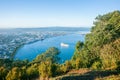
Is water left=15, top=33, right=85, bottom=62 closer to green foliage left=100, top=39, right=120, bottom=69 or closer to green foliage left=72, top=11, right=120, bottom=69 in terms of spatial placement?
green foliage left=72, top=11, right=120, bottom=69

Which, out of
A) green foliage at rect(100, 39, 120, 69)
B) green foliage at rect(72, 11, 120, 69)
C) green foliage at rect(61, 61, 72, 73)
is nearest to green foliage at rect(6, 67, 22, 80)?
green foliage at rect(61, 61, 72, 73)

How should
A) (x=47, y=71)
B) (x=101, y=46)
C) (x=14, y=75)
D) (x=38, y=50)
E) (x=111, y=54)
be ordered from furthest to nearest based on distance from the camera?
(x=38, y=50)
(x=101, y=46)
(x=111, y=54)
(x=14, y=75)
(x=47, y=71)

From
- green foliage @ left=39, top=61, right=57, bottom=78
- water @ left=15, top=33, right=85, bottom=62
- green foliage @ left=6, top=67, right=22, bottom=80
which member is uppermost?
green foliage @ left=39, top=61, right=57, bottom=78

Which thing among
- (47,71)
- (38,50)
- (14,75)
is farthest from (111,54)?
(38,50)

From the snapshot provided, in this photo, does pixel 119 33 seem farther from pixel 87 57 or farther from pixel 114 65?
pixel 114 65

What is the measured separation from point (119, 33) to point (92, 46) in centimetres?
317

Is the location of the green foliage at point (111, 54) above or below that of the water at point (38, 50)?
above

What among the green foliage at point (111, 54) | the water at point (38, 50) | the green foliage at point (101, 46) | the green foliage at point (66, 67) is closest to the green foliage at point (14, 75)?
the green foliage at point (66, 67)

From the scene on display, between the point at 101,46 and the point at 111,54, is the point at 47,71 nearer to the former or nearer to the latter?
the point at 111,54

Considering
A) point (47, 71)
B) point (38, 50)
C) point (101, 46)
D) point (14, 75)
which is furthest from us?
point (38, 50)

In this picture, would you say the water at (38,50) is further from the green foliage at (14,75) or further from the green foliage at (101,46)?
the green foliage at (14,75)

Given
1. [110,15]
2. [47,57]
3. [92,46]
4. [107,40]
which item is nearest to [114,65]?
[107,40]

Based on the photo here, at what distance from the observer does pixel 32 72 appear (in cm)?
1828

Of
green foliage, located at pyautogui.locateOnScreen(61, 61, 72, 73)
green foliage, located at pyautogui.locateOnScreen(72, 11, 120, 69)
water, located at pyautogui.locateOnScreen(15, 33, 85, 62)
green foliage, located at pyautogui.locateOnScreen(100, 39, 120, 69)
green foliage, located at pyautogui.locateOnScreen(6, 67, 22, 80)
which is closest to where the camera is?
green foliage, located at pyautogui.locateOnScreen(6, 67, 22, 80)
